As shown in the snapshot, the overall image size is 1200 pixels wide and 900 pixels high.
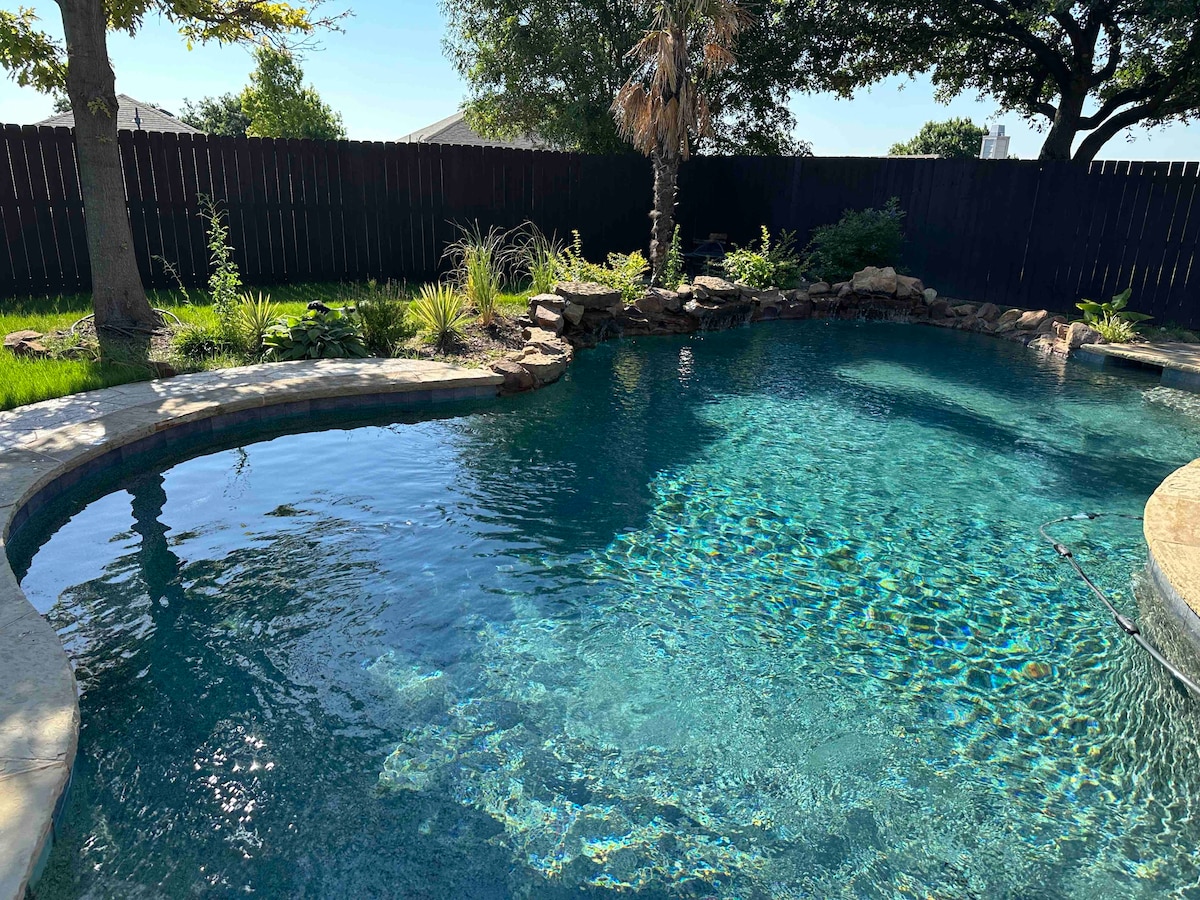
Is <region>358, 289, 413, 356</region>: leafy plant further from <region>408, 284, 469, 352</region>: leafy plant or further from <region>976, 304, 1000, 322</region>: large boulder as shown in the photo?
<region>976, 304, 1000, 322</region>: large boulder

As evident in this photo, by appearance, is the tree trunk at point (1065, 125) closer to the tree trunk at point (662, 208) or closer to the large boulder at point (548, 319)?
the tree trunk at point (662, 208)

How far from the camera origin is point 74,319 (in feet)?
23.7

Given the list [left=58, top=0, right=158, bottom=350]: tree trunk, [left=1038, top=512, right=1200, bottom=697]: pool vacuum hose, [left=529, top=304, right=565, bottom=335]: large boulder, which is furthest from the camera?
[left=529, top=304, right=565, bottom=335]: large boulder

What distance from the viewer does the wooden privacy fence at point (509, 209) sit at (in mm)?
8531

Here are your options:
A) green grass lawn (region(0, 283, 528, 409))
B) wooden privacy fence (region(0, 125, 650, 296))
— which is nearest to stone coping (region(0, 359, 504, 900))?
green grass lawn (region(0, 283, 528, 409))

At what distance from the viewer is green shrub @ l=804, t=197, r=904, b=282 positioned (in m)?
11.3

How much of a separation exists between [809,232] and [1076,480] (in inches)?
341

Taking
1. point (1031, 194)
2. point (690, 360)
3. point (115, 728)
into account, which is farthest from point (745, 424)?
point (1031, 194)

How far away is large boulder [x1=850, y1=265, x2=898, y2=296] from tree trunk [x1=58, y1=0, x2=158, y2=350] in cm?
876

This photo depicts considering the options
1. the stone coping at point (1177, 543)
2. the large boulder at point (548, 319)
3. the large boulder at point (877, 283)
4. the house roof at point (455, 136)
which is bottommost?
the stone coping at point (1177, 543)

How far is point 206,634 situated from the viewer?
10.4 ft

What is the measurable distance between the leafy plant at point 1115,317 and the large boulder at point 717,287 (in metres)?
4.34

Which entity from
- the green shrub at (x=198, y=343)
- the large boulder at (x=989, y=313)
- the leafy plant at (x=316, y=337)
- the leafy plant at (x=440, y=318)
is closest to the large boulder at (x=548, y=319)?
the leafy plant at (x=440, y=318)

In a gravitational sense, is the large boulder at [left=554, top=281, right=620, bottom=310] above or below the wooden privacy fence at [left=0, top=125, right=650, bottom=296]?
below
